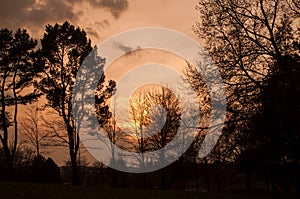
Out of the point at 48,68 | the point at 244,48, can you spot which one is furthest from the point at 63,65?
the point at 244,48

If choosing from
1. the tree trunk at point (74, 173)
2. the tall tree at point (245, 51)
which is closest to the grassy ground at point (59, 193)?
the tall tree at point (245, 51)

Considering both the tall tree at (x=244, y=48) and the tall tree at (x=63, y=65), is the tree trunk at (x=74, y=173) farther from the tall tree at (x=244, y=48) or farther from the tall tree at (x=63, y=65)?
the tall tree at (x=244, y=48)

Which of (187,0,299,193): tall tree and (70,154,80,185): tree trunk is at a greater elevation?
(187,0,299,193): tall tree

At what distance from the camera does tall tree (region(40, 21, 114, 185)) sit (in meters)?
32.1

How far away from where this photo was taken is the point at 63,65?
32750 mm

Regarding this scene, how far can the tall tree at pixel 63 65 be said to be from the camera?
1264 inches

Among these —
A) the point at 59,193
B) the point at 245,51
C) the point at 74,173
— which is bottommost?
the point at 59,193

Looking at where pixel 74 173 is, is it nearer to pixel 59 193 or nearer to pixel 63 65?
pixel 63 65

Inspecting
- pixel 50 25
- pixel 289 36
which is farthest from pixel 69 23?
pixel 289 36

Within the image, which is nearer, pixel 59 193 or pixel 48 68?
pixel 59 193

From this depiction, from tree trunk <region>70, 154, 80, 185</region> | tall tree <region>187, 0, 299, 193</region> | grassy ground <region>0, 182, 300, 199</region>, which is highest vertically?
tall tree <region>187, 0, 299, 193</region>

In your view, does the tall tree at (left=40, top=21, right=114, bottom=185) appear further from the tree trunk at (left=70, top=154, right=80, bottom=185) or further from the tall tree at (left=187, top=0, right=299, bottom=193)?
the tall tree at (left=187, top=0, right=299, bottom=193)

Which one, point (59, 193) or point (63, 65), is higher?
point (63, 65)

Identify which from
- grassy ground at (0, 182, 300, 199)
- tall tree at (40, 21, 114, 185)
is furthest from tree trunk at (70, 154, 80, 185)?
grassy ground at (0, 182, 300, 199)
